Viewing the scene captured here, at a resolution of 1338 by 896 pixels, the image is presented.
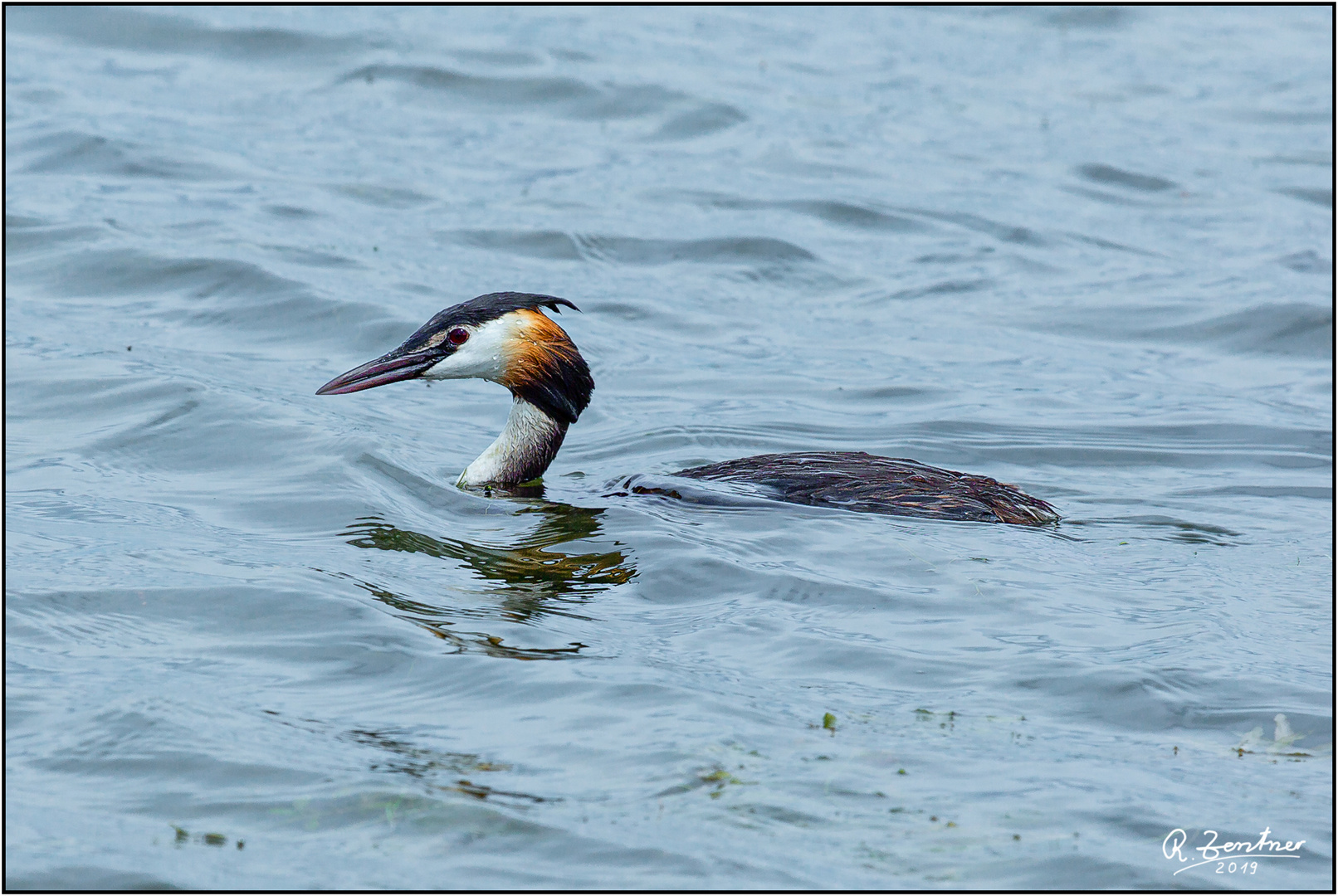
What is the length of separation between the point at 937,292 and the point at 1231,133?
6.39 metres

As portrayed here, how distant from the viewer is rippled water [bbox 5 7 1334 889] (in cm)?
470

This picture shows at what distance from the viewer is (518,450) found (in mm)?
8258

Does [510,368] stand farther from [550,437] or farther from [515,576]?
[515,576]

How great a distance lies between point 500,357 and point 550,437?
543 millimetres

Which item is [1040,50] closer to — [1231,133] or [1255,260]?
[1231,133]

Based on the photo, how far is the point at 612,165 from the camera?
15.3 m

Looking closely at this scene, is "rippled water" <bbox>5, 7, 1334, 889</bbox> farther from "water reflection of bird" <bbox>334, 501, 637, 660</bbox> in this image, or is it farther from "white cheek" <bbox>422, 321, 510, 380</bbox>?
"white cheek" <bbox>422, 321, 510, 380</bbox>

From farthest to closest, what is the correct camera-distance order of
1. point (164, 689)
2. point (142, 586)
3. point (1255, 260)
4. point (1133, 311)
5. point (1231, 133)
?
point (1231, 133) < point (1255, 260) < point (1133, 311) < point (142, 586) < point (164, 689)

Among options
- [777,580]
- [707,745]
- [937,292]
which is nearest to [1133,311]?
[937,292]

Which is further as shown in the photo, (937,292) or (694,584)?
(937,292)

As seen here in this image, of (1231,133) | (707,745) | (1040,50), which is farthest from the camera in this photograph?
(1040,50)

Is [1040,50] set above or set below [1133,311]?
above

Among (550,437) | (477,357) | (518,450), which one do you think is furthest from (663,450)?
(477,357)
